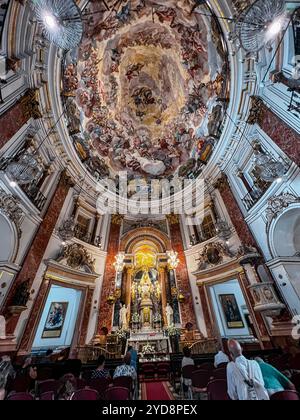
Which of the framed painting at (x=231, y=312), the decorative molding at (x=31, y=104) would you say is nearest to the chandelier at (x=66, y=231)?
the decorative molding at (x=31, y=104)

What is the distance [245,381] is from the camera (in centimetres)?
222

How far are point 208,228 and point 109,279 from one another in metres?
6.98

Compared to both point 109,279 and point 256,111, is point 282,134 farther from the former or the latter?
point 109,279

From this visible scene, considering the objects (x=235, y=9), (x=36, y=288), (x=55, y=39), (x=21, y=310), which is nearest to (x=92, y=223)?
(x=36, y=288)

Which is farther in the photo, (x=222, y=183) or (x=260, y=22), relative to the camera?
(x=222, y=183)

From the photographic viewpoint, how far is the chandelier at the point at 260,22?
14.5 feet

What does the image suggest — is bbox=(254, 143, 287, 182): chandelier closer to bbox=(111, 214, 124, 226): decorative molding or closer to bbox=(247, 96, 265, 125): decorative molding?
bbox=(247, 96, 265, 125): decorative molding

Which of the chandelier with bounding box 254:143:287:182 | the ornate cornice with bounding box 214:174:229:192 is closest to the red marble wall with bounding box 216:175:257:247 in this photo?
the ornate cornice with bounding box 214:174:229:192

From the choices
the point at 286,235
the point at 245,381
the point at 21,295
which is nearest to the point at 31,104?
the point at 21,295

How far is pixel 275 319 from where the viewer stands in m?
6.92

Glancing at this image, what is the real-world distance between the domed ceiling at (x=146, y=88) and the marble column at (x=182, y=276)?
452 cm

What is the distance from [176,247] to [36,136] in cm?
1009

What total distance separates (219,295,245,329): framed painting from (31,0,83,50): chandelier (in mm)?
12912

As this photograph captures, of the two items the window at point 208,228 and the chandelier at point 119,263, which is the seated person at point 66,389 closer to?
the chandelier at point 119,263
